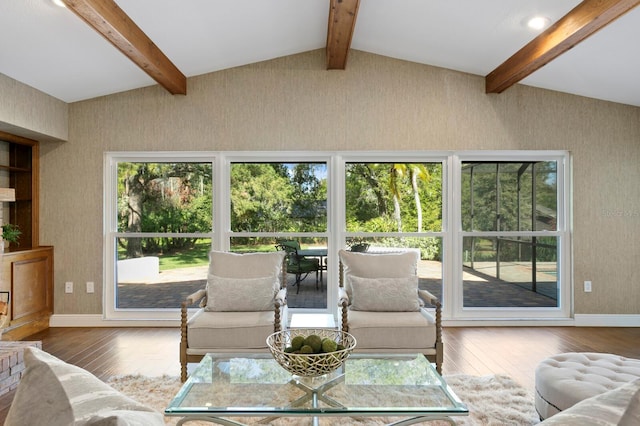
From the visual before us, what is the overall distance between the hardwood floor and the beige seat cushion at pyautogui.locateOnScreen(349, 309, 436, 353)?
0.54m

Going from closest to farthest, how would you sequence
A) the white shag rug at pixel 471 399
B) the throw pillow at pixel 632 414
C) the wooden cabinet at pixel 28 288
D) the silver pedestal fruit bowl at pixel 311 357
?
the throw pillow at pixel 632 414 < the silver pedestal fruit bowl at pixel 311 357 < the white shag rug at pixel 471 399 < the wooden cabinet at pixel 28 288

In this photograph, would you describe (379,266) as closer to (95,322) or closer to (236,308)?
(236,308)

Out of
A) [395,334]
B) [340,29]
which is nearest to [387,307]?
[395,334]

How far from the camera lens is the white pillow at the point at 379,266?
387 centimetres

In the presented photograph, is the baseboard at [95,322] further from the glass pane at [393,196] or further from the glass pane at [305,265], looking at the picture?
the glass pane at [393,196]

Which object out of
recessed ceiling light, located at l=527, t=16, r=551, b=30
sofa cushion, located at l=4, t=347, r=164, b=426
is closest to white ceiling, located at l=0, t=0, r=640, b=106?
recessed ceiling light, located at l=527, t=16, r=551, b=30

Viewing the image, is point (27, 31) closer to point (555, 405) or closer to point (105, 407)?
point (105, 407)

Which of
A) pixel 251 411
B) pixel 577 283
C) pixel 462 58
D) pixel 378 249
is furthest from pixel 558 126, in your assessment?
pixel 251 411

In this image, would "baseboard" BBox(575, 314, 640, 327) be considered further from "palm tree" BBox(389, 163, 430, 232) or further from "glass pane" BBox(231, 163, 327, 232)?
"glass pane" BBox(231, 163, 327, 232)

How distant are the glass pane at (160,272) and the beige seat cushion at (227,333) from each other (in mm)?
1872

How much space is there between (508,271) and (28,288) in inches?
205

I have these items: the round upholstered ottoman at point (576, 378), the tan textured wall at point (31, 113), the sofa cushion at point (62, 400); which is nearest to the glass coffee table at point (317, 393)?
the round upholstered ottoman at point (576, 378)

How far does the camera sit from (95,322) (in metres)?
5.02

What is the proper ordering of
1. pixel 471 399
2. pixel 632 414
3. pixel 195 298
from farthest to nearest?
pixel 195 298
pixel 471 399
pixel 632 414
